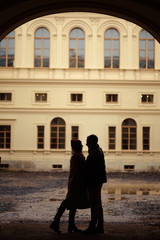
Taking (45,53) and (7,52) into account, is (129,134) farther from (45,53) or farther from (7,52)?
(7,52)

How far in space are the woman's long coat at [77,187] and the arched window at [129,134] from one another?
20940 mm

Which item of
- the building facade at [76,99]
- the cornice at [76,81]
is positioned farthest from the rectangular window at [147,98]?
the cornice at [76,81]

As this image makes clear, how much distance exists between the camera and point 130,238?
283 inches

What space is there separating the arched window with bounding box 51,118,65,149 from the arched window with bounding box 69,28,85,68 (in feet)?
14.2

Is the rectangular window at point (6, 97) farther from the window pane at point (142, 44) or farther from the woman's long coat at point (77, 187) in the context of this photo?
the woman's long coat at point (77, 187)

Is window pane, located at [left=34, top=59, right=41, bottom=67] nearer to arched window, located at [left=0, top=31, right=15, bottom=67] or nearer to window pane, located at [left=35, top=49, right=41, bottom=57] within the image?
window pane, located at [left=35, top=49, right=41, bottom=57]

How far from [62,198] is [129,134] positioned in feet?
46.9

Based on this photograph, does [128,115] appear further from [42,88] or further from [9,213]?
[9,213]

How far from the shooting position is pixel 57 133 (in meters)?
28.3

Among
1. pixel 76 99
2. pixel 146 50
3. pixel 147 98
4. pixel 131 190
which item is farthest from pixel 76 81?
pixel 131 190

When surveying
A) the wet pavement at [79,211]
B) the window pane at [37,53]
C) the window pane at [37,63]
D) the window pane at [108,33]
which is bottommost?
the wet pavement at [79,211]

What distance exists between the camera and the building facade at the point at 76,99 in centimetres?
2802

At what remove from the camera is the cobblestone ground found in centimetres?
1028

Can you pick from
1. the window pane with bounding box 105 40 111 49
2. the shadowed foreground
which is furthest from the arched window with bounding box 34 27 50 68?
the shadowed foreground
